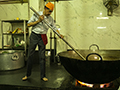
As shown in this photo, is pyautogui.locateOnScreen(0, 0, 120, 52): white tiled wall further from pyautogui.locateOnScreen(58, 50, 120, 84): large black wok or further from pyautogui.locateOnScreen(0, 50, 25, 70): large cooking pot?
pyautogui.locateOnScreen(58, 50, 120, 84): large black wok

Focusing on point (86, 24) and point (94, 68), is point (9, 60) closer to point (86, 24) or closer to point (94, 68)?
point (94, 68)

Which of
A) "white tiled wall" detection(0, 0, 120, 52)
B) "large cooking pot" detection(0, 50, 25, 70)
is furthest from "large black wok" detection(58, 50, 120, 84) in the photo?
"white tiled wall" detection(0, 0, 120, 52)

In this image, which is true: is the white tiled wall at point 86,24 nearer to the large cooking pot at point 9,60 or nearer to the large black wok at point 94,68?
the large cooking pot at point 9,60

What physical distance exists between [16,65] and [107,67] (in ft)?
6.73

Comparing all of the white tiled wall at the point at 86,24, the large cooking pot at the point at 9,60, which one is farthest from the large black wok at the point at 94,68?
the white tiled wall at the point at 86,24

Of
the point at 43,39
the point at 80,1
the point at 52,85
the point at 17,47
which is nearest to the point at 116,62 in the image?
the point at 52,85

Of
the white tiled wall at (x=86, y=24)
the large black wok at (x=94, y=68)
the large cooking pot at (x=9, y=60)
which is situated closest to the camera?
the large black wok at (x=94, y=68)

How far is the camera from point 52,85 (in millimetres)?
1791

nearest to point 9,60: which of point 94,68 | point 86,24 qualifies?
point 94,68

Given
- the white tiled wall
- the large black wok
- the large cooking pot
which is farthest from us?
the white tiled wall

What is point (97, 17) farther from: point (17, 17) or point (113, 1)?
point (17, 17)

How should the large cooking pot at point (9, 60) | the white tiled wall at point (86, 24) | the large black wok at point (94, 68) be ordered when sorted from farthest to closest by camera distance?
the white tiled wall at point (86, 24) → the large cooking pot at point (9, 60) → the large black wok at point (94, 68)

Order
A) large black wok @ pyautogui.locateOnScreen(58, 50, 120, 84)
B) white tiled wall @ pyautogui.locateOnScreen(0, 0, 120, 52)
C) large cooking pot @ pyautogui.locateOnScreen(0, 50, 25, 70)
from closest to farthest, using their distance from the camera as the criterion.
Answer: large black wok @ pyautogui.locateOnScreen(58, 50, 120, 84), large cooking pot @ pyautogui.locateOnScreen(0, 50, 25, 70), white tiled wall @ pyautogui.locateOnScreen(0, 0, 120, 52)

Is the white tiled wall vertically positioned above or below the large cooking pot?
above
